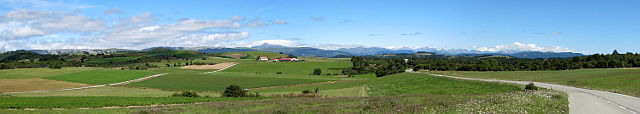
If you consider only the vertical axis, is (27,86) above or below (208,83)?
above

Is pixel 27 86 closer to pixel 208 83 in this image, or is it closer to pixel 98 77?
pixel 98 77

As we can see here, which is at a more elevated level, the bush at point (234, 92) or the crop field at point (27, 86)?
the bush at point (234, 92)

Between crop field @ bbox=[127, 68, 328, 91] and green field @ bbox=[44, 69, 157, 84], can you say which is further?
green field @ bbox=[44, 69, 157, 84]

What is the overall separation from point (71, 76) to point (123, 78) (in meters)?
12.6

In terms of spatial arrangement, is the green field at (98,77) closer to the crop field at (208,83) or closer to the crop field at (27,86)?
the crop field at (27,86)

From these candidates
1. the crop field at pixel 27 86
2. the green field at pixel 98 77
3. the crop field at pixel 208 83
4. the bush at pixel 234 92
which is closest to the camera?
the bush at pixel 234 92

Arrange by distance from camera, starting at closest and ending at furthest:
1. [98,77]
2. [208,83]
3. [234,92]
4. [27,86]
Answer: [234,92] → [27,86] → [208,83] → [98,77]

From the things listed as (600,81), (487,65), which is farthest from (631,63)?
(600,81)

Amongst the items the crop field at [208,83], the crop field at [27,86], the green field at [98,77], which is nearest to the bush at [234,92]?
the crop field at [208,83]

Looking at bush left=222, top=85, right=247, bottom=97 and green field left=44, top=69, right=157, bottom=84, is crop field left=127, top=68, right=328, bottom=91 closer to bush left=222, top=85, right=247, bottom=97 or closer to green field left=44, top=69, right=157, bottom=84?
green field left=44, top=69, right=157, bottom=84

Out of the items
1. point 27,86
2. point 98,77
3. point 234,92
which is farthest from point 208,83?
point 234,92

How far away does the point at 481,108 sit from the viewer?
813 inches

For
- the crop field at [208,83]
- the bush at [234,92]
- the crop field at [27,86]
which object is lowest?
the crop field at [208,83]

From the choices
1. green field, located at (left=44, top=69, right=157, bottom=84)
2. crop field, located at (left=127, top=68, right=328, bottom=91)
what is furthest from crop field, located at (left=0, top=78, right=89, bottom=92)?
crop field, located at (left=127, top=68, right=328, bottom=91)
